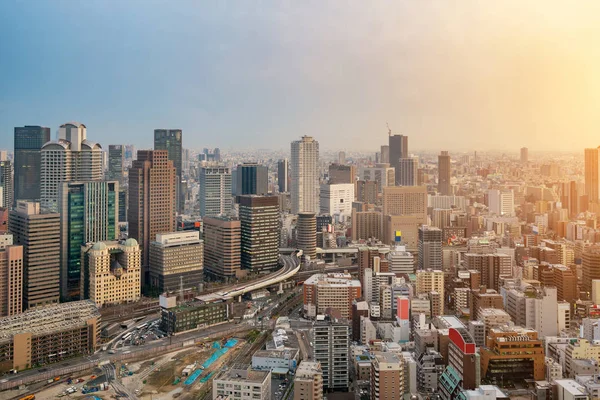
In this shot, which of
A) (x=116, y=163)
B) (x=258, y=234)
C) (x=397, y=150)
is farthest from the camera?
(x=397, y=150)

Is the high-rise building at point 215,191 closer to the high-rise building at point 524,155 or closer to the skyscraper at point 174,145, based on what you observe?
the skyscraper at point 174,145

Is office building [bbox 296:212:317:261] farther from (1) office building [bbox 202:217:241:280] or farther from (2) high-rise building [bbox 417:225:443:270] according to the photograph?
(2) high-rise building [bbox 417:225:443:270]

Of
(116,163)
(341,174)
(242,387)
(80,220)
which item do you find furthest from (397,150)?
(242,387)

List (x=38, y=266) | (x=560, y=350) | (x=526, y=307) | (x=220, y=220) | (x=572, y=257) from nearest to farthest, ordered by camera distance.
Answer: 1. (x=560, y=350)
2. (x=526, y=307)
3. (x=38, y=266)
4. (x=572, y=257)
5. (x=220, y=220)

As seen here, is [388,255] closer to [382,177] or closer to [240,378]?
[240,378]

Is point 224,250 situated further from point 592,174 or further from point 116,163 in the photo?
point 592,174

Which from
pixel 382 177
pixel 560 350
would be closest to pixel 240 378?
pixel 560 350

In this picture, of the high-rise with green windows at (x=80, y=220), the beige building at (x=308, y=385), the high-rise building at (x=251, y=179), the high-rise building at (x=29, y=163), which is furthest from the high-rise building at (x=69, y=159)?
the beige building at (x=308, y=385)
